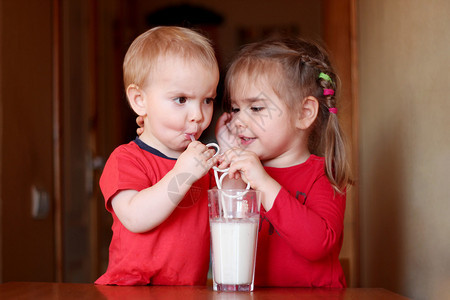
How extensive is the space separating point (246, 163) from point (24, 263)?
125 cm

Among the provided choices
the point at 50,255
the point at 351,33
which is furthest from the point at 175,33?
the point at 50,255

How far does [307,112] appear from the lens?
4.28 ft

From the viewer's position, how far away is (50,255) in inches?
90.5

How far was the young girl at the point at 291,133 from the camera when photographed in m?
1.23

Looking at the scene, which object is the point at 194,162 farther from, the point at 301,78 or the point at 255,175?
the point at 301,78

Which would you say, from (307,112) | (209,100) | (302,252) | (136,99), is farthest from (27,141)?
(302,252)

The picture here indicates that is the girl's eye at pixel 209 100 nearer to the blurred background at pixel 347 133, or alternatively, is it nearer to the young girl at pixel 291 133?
the young girl at pixel 291 133

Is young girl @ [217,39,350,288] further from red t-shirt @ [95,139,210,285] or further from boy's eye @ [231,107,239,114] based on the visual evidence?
red t-shirt @ [95,139,210,285]

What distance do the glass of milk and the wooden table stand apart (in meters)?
0.03

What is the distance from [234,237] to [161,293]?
0.17 m

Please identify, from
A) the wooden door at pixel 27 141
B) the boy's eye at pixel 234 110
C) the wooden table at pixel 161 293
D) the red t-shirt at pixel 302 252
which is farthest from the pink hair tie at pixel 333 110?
the wooden door at pixel 27 141

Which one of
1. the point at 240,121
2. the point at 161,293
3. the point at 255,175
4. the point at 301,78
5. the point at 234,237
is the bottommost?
the point at 161,293

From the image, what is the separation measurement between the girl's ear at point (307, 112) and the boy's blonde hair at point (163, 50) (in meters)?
0.27

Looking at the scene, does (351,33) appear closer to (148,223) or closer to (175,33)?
(175,33)
